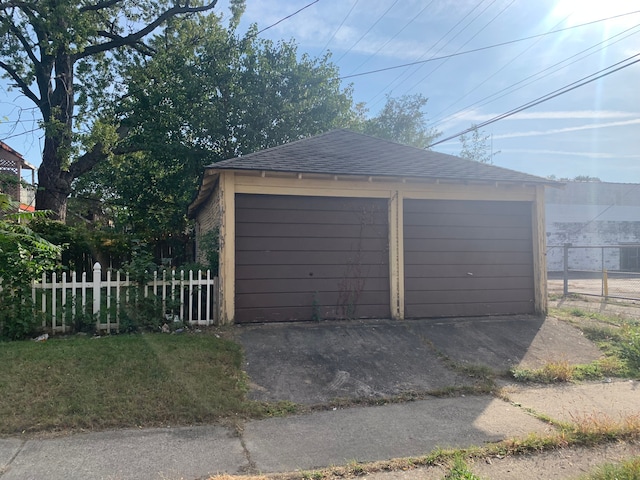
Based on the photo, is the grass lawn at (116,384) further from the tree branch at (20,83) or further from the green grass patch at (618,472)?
the tree branch at (20,83)

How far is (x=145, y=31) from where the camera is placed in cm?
1641

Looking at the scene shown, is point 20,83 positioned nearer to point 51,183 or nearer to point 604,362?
point 51,183

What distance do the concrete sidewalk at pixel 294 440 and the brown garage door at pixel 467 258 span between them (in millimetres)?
3431

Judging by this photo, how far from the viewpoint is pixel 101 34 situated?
15930 mm

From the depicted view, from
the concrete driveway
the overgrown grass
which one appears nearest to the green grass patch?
the concrete driveway

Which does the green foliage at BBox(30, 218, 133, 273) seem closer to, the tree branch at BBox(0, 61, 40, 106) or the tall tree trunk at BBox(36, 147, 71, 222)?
the tall tree trunk at BBox(36, 147, 71, 222)

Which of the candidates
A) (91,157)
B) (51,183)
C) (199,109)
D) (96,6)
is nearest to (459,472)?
(199,109)

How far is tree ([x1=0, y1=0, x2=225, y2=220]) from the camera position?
1273 centimetres

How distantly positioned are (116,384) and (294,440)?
85.9 inches

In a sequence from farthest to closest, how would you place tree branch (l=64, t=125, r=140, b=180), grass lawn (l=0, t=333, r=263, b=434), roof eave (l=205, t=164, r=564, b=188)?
tree branch (l=64, t=125, r=140, b=180) < roof eave (l=205, t=164, r=564, b=188) < grass lawn (l=0, t=333, r=263, b=434)

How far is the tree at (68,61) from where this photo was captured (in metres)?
12.7

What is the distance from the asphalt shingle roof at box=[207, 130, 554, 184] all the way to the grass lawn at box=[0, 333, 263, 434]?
3266 mm

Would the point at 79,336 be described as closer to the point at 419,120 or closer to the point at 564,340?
the point at 564,340

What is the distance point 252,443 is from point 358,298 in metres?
4.43
